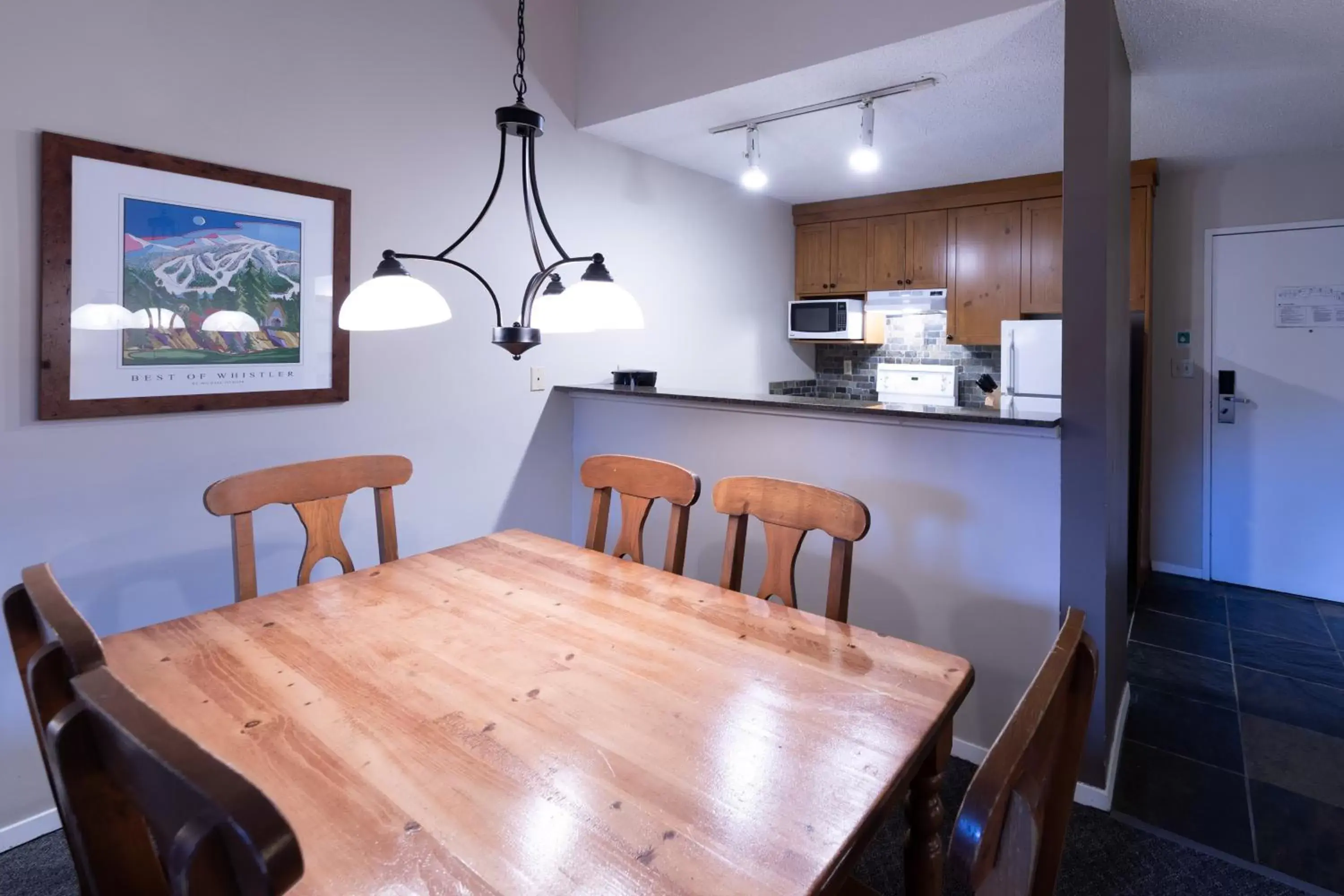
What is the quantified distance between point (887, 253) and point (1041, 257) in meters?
0.93

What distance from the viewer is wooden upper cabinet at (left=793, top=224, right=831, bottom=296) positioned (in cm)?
486

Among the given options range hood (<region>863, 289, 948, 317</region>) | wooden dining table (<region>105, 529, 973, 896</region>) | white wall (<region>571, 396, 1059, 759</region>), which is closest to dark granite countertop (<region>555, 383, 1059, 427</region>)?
white wall (<region>571, 396, 1059, 759</region>)

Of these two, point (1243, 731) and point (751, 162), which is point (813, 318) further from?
point (1243, 731)

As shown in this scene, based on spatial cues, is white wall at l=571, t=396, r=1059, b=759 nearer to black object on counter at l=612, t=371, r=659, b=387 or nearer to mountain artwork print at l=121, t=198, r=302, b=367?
black object on counter at l=612, t=371, r=659, b=387

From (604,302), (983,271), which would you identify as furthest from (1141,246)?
(604,302)

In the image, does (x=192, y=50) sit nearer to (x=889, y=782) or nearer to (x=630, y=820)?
(x=630, y=820)

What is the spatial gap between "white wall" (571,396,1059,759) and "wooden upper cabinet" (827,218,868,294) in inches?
97.5

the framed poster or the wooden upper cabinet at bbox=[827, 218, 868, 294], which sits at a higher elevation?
the wooden upper cabinet at bbox=[827, 218, 868, 294]

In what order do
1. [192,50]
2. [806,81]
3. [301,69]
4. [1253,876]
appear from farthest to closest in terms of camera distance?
[806,81], [301,69], [192,50], [1253,876]

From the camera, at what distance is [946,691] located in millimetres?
1162

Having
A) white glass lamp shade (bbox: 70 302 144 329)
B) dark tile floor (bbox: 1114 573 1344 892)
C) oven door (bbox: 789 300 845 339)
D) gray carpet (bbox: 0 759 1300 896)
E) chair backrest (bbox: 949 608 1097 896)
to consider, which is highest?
oven door (bbox: 789 300 845 339)

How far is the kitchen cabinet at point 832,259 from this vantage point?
15.6 ft

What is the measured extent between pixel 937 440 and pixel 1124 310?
0.78m

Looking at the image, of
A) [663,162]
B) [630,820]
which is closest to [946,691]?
[630,820]
